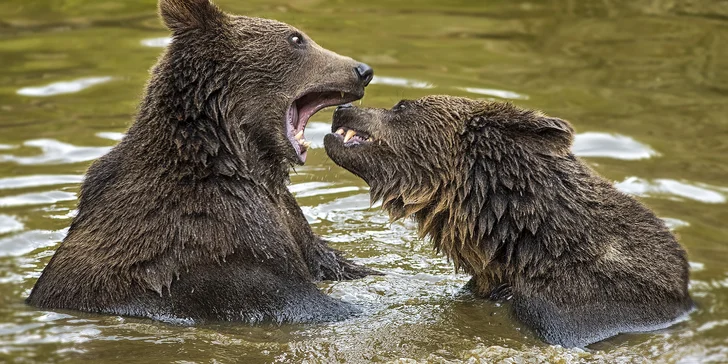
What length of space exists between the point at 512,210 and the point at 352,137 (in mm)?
1497

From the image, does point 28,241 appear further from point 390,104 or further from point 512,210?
point 390,104

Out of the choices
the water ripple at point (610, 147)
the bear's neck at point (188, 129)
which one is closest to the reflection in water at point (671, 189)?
the water ripple at point (610, 147)

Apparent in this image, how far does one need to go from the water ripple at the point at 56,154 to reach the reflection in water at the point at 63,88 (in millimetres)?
1796

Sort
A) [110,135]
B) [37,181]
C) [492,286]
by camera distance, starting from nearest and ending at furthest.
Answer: [492,286] < [37,181] < [110,135]

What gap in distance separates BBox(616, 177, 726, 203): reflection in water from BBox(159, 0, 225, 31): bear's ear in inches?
208

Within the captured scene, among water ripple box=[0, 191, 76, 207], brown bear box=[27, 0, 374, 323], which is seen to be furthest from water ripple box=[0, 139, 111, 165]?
brown bear box=[27, 0, 374, 323]

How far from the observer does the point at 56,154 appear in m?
12.9

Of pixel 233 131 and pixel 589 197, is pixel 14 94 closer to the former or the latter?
pixel 233 131

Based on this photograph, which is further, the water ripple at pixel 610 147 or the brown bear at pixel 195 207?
the water ripple at pixel 610 147

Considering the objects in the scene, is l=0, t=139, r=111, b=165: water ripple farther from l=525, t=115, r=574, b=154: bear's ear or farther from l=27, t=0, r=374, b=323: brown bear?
l=525, t=115, r=574, b=154: bear's ear

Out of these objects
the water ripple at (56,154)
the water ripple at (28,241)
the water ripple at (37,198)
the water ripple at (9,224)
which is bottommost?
the water ripple at (28,241)

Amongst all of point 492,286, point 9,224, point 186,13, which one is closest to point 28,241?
point 9,224

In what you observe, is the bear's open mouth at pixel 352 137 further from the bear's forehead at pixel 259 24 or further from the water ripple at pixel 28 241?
the water ripple at pixel 28 241

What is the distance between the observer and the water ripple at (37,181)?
39.1 feet
